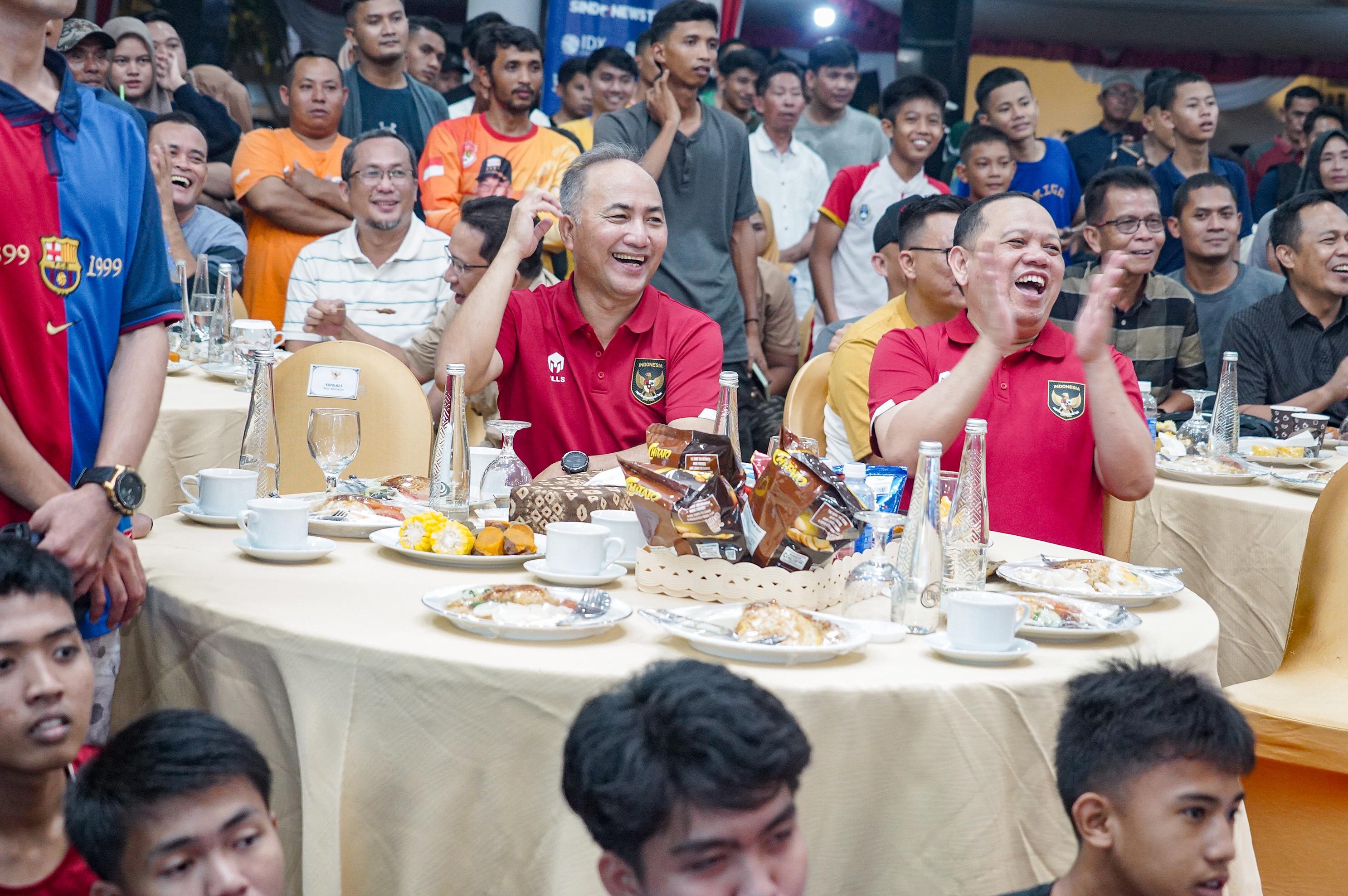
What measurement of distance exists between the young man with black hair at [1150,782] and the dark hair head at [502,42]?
13.9 feet

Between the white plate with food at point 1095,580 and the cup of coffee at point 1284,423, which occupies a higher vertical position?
the cup of coffee at point 1284,423

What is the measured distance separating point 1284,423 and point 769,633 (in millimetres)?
2553

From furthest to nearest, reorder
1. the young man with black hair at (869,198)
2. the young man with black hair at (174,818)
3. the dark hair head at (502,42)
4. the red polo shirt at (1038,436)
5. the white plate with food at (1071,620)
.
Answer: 1. the young man with black hair at (869,198)
2. the dark hair head at (502,42)
3. the red polo shirt at (1038,436)
4. the white plate with food at (1071,620)
5. the young man with black hair at (174,818)

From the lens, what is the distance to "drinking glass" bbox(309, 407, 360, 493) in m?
2.22

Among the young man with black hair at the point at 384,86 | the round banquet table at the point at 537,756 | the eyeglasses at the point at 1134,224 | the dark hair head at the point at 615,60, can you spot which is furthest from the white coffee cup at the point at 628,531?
the dark hair head at the point at 615,60

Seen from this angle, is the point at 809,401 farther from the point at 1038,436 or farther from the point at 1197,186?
the point at 1197,186

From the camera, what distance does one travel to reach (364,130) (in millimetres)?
5668

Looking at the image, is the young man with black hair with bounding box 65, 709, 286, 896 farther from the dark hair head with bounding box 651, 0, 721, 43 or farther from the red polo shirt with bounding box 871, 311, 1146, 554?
the dark hair head with bounding box 651, 0, 721, 43

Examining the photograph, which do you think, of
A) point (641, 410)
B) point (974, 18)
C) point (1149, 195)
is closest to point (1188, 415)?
point (1149, 195)

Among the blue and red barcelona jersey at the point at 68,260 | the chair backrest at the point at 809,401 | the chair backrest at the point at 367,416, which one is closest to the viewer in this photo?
the blue and red barcelona jersey at the point at 68,260

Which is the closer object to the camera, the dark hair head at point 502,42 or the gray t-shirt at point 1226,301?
the gray t-shirt at point 1226,301

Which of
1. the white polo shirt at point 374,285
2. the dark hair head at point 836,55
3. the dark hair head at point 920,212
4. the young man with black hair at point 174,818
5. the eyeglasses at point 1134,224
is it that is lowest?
the young man with black hair at point 174,818

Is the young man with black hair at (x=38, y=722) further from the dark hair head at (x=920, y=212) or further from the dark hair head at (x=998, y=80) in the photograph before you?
the dark hair head at (x=998, y=80)

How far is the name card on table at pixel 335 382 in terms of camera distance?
292 cm
